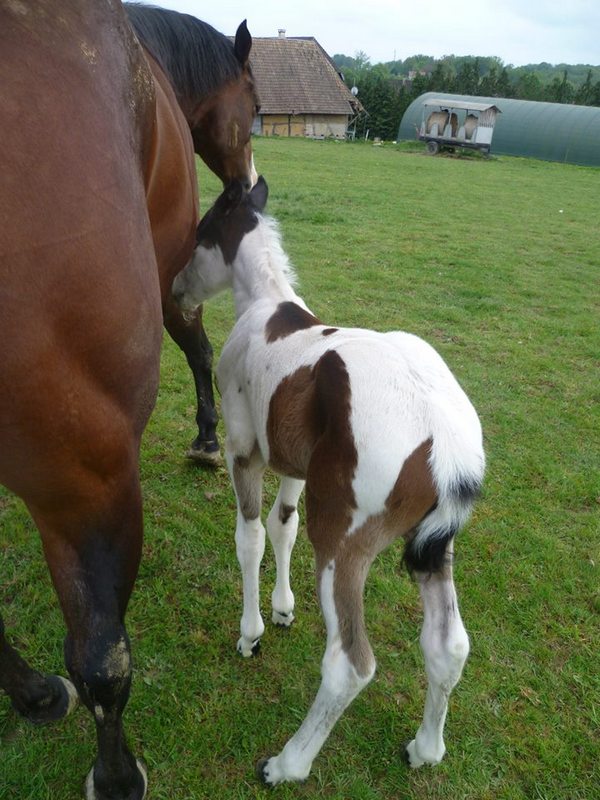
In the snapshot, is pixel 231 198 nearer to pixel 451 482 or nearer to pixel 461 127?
pixel 451 482

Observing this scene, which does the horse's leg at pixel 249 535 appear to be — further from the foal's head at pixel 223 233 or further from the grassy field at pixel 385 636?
the foal's head at pixel 223 233

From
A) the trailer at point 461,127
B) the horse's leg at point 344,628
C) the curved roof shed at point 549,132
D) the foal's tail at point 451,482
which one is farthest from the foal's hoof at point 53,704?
the curved roof shed at point 549,132

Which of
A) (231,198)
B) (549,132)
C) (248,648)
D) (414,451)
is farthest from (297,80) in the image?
(414,451)

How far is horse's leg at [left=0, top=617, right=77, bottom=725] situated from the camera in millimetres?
2045

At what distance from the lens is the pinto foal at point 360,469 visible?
1732 millimetres

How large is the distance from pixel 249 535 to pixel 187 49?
2.33 m

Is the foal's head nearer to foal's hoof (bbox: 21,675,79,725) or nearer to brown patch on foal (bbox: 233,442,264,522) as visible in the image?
brown patch on foal (bbox: 233,442,264,522)

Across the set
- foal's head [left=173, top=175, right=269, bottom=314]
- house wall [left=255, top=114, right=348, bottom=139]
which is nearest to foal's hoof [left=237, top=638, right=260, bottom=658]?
foal's head [left=173, top=175, right=269, bottom=314]

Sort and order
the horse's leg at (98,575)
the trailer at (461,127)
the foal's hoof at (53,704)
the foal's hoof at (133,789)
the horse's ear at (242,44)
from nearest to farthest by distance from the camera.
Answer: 1. the horse's leg at (98,575)
2. the foal's hoof at (133,789)
3. the foal's hoof at (53,704)
4. the horse's ear at (242,44)
5. the trailer at (461,127)

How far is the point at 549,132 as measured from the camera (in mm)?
25391

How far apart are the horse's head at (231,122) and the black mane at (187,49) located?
0.22 feet

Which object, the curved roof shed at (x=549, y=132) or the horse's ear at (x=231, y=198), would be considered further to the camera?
the curved roof shed at (x=549, y=132)

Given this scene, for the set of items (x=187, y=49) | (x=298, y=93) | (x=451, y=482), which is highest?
(x=298, y=93)

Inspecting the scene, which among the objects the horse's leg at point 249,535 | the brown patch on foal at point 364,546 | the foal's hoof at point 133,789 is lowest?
the foal's hoof at point 133,789
